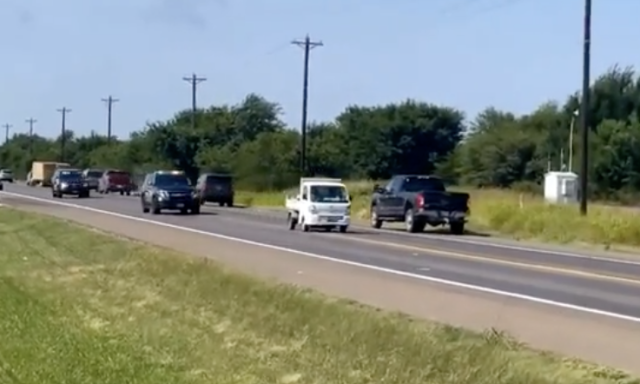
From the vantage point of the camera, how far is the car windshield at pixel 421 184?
5028 centimetres

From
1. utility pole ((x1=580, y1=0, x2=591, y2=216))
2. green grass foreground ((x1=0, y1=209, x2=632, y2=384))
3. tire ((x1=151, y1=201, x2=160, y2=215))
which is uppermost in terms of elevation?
utility pole ((x1=580, y1=0, x2=591, y2=216))

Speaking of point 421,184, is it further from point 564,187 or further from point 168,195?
point 564,187

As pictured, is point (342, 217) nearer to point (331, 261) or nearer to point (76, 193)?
point (331, 261)

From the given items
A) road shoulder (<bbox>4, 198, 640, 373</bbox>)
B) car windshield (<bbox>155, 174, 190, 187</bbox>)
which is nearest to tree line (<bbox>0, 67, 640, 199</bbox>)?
car windshield (<bbox>155, 174, 190, 187</bbox>)

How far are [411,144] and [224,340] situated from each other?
375 feet

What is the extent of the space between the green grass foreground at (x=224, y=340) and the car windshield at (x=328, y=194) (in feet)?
74.7

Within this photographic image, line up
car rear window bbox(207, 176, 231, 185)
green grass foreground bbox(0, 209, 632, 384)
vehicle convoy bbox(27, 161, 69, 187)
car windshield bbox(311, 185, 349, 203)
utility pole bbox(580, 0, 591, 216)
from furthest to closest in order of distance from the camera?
vehicle convoy bbox(27, 161, 69, 187) → car rear window bbox(207, 176, 231, 185) → car windshield bbox(311, 185, 349, 203) → utility pole bbox(580, 0, 591, 216) → green grass foreground bbox(0, 209, 632, 384)

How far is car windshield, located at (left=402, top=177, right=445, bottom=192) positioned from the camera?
50.3 m

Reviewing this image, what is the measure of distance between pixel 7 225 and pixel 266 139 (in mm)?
67539

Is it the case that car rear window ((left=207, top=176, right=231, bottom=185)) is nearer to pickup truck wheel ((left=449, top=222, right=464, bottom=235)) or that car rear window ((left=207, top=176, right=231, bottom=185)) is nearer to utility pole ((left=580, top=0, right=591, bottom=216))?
pickup truck wheel ((left=449, top=222, right=464, bottom=235))

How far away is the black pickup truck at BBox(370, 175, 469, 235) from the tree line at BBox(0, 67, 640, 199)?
138ft

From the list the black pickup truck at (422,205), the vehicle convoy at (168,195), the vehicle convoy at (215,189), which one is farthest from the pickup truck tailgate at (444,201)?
the vehicle convoy at (215,189)

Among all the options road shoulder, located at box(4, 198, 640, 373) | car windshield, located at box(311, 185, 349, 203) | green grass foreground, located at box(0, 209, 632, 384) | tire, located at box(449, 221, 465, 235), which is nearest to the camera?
green grass foreground, located at box(0, 209, 632, 384)

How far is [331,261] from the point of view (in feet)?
100
